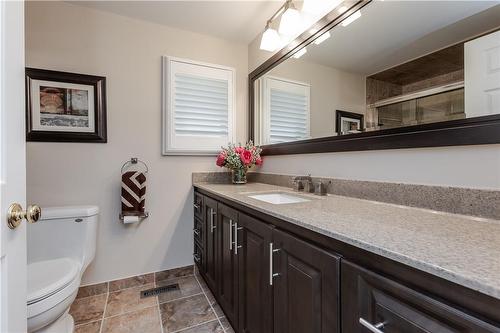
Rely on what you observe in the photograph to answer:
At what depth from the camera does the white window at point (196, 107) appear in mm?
2080

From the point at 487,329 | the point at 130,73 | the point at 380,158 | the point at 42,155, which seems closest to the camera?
the point at 487,329

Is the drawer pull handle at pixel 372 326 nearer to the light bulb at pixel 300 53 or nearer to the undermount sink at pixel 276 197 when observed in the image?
the undermount sink at pixel 276 197

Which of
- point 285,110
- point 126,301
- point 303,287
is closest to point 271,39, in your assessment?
point 285,110

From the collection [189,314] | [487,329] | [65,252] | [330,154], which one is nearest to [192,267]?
[189,314]

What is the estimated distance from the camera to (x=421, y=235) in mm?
632

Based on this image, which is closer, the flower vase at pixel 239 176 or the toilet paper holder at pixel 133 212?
the toilet paper holder at pixel 133 212

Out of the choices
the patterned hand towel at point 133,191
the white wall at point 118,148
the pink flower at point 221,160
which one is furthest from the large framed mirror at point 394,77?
the patterned hand towel at point 133,191

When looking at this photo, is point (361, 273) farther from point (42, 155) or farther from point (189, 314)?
point (42, 155)

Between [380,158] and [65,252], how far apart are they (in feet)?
6.78

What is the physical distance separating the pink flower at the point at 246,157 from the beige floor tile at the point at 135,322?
51.0 inches

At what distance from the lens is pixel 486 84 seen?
2.75 feet

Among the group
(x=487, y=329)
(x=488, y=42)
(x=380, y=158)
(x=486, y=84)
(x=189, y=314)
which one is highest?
(x=488, y=42)

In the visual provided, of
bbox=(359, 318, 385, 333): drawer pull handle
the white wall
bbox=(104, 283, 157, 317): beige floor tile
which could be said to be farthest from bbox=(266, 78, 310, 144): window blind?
bbox=(104, 283, 157, 317): beige floor tile

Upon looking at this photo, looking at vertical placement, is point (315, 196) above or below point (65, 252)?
above
